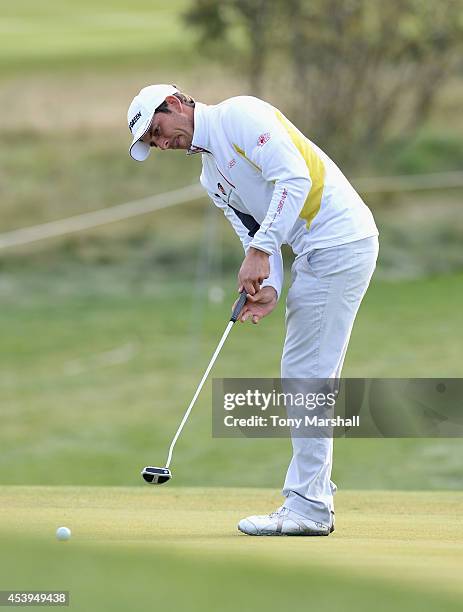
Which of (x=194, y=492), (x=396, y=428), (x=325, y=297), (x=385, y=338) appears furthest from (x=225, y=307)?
(x=325, y=297)

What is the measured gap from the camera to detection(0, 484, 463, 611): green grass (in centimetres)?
349

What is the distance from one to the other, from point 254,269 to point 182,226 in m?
16.0

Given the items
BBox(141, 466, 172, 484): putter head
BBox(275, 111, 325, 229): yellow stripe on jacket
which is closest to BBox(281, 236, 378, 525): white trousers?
BBox(275, 111, 325, 229): yellow stripe on jacket

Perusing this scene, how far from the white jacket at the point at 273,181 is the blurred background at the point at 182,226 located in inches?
233

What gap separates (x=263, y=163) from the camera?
495cm

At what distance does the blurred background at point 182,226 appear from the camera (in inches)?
496

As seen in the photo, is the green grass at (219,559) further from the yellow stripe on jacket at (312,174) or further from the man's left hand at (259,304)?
the yellow stripe on jacket at (312,174)

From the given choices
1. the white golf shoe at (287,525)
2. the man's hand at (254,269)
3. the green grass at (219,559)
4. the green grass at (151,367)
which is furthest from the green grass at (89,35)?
the white golf shoe at (287,525)

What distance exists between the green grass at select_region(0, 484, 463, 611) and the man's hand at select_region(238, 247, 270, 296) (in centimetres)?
86

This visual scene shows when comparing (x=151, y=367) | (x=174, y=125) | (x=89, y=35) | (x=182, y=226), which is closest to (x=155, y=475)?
(x=174, y=125)

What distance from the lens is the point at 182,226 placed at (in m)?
21.0

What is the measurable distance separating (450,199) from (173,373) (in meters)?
8.06

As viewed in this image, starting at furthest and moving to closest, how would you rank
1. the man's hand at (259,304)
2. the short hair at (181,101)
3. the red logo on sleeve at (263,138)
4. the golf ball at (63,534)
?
the man's hand at (259,304) → the short hair at (181,101) → the red logo on sleeve at (263,138) → the golf ball at (63,534)

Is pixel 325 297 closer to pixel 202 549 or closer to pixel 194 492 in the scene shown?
pixel 202 549
